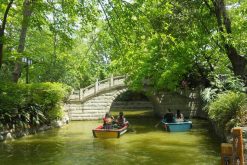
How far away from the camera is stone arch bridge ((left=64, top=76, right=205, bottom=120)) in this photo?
29.2 m

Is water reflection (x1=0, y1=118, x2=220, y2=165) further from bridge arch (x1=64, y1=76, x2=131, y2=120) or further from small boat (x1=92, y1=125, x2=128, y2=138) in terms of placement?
bridge arch (x1=64, y1=76, x2=131, y2=120)

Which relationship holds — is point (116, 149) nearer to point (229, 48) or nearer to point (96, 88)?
point (229, 48)

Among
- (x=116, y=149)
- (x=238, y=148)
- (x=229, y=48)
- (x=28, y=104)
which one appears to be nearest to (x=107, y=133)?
(x=116, y=149)

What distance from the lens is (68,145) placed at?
16203 mm

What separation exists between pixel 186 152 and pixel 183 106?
16.5 m

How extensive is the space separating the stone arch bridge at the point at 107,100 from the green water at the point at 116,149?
9.22 m

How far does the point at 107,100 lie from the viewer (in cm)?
2962

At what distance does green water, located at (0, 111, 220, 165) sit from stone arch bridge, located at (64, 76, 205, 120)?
30.3ft

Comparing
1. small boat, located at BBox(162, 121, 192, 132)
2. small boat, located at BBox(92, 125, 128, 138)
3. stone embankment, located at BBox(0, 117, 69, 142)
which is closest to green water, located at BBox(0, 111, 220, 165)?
small boat, located at BBox(92, 125, 128, 138)

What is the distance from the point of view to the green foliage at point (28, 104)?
17.8 m

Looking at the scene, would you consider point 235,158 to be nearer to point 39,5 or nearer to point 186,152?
point 186,152

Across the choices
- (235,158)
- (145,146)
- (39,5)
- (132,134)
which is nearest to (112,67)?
(132,134)

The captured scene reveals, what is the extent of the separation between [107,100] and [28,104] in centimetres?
1053

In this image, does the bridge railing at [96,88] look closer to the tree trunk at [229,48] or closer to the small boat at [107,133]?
the small boat at [107,133]
